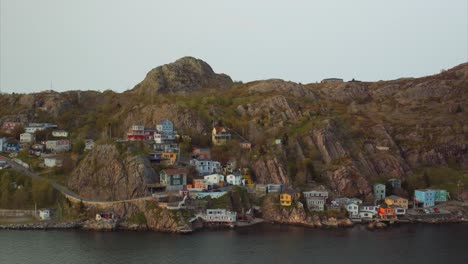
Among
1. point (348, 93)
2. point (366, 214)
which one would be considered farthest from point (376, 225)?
point (348, 93)

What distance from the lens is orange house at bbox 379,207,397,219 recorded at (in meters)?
67.1

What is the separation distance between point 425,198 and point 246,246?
32512mm

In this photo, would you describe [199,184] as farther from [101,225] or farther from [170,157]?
[101,225]

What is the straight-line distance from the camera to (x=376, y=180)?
253 feet

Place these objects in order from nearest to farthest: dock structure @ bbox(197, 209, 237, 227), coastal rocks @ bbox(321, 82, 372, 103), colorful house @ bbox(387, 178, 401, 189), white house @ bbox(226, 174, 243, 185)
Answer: dock structure @ bbox(197, 209, 237, 227) < white house @ bbox(226, 174, 243, 185) < colorful house @ bbox(387, 178, 401, 189) < coastal rocks @ bbox(321, 82, 372, 103)

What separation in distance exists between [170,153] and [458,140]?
47.3m

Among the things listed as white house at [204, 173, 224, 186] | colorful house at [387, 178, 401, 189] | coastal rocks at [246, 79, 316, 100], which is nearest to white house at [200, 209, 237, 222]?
white house at [204, 173, 224, 186]

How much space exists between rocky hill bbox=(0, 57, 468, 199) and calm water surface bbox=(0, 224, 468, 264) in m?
12.2

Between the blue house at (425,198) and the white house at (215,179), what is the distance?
2664cm

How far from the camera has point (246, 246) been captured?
5112 centimetres

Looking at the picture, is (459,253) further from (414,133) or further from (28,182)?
(28,182)

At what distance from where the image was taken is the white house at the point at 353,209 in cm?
6619

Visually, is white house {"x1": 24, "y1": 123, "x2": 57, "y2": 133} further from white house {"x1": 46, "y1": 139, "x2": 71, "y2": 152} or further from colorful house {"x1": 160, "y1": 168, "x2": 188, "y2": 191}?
colorful house {"x1": 160, "y1": 168, "x2": 188, "y2": 191}

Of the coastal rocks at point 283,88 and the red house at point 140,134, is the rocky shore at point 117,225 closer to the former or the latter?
the red house at point 140,134
